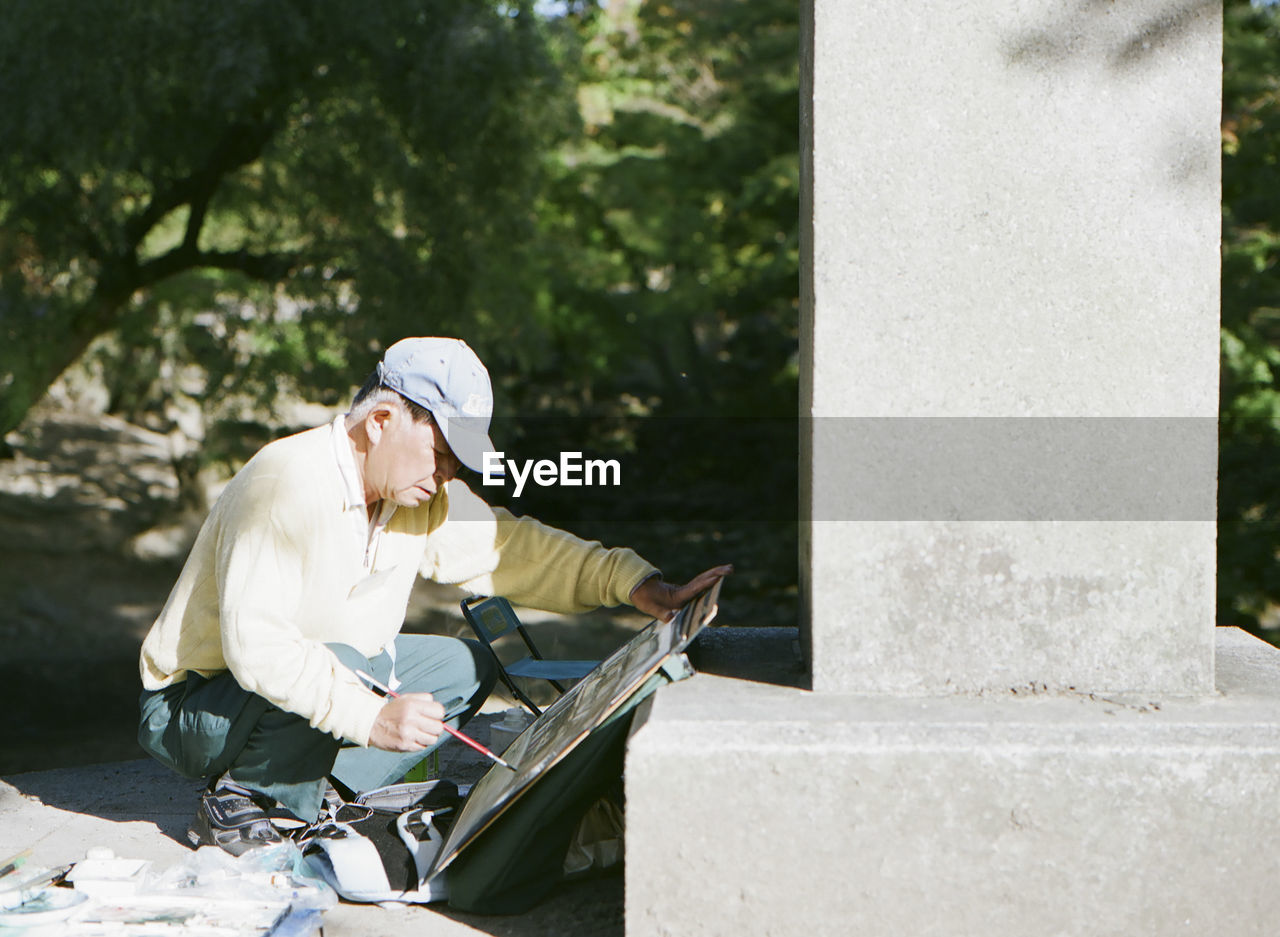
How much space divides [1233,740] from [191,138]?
699 centimetres

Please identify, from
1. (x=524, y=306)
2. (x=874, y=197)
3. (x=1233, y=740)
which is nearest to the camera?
(x=1233, y=740)

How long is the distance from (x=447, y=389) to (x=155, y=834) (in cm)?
141

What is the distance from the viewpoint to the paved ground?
8.88 feet

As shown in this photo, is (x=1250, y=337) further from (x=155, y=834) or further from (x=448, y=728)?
(x=155, y=834)

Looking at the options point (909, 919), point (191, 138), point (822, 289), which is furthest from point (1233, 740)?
point (191, 138)

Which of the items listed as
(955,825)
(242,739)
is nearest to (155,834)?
(242,739)

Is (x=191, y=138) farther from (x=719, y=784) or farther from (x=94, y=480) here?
(x=719, y=784)

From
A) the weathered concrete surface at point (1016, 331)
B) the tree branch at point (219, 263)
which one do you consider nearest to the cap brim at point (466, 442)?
the weathered concrete surface at point (1016, 331)

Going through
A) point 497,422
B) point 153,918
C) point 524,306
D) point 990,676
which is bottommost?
point 153,918

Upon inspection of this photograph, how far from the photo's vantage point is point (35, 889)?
269cm

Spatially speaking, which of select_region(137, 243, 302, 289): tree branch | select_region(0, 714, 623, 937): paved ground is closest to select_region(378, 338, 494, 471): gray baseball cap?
select_region(0, 714, 623, 937): paved ground

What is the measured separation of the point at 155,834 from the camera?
10.6ft

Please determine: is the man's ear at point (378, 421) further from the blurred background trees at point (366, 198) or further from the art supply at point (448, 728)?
the blurred background trees at point (366, 198)

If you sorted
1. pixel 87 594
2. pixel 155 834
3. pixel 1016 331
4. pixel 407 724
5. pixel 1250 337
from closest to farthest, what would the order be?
pixel 1016 331 → pixel 407 724 → pixel 155 834 → pixel 1250 337 → pixel 87 594
